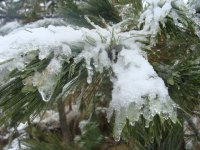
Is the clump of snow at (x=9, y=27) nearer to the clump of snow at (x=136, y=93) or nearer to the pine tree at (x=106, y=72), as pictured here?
the pine tree at (x=106, y=72)

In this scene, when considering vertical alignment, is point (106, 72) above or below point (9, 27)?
above

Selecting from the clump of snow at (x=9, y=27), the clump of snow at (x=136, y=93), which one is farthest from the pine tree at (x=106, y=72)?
the clump of snow at (x=9, y=27)

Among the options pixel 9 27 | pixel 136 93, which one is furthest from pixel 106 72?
pixel 9 27

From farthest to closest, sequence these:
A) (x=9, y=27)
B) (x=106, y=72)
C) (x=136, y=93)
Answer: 1. (x=9, y=27)
2. (x=106, y=72)
3. (x=136, y=93)

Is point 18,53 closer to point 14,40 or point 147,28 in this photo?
point 14,40

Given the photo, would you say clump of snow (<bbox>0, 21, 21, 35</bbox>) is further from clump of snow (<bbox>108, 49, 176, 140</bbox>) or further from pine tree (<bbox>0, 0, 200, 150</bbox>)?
clump of snow (<bbox>108, 49, 176, 140</bbox>)

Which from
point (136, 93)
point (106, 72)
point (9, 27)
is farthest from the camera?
point (9, 27)

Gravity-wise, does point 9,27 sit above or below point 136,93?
below

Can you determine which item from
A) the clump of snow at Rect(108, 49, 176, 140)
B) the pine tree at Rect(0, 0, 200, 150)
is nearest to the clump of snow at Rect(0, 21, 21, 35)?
the pine tree at Rect(0, 0, 200, 150)

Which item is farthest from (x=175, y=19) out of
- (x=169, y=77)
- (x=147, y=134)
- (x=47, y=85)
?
(x=47, y=85)

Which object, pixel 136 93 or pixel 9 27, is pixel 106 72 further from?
pixel 9 27

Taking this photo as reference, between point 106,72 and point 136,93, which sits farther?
point 106,72
